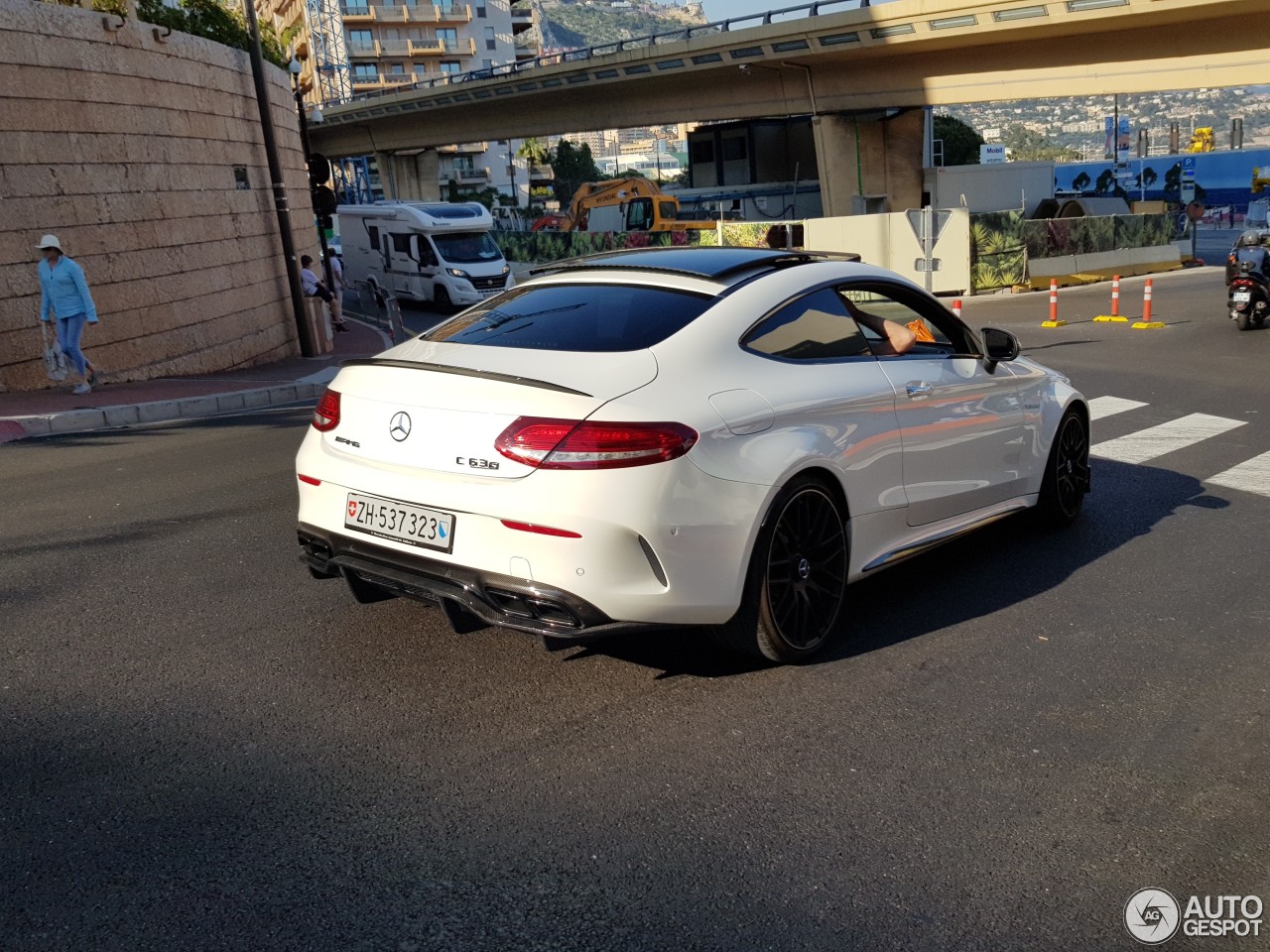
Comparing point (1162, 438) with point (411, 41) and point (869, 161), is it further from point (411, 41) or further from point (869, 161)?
point (411, 41)

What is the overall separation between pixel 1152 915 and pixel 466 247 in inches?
Answer: 1231

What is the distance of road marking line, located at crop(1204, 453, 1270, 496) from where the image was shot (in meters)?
8.09

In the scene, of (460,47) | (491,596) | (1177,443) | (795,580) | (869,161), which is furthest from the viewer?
(460,47)

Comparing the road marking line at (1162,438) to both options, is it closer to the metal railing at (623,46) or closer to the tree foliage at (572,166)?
the metal railing at (623,46)

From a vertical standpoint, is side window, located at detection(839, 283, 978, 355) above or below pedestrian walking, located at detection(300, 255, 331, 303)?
above

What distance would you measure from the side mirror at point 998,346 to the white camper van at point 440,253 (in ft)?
85.0

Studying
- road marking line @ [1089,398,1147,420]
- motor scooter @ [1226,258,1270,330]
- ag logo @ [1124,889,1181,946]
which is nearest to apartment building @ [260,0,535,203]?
motor scooter @ [1226,258,1270,330]

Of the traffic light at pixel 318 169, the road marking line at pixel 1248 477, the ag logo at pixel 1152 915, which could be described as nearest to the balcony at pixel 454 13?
the traffic light at pixel 318 169

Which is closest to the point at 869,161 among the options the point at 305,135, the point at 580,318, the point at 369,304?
the point at 369,304

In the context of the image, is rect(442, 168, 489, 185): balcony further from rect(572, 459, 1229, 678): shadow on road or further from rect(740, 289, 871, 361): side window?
rect(740, 289, 871, 361): side window

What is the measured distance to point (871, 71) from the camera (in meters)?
40.6

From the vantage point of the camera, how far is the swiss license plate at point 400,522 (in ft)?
14.1

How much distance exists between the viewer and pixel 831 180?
4625 centimetres

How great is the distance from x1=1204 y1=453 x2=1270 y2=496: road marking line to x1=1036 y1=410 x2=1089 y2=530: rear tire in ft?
5.36
